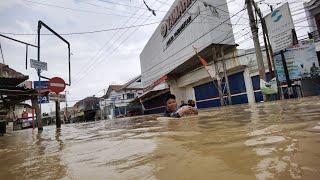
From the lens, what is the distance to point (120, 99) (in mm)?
48062

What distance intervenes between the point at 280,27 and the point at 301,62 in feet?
13.3

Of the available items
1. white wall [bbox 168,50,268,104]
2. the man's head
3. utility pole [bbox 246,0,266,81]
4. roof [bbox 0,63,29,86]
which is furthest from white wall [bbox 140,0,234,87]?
roof [bbox 0,63,29,86]

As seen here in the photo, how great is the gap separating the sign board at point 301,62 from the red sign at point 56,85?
543 inches

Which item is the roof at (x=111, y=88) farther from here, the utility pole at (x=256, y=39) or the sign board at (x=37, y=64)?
the sign board at (x=37, y=64)

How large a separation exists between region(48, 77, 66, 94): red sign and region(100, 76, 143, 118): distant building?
31.3m

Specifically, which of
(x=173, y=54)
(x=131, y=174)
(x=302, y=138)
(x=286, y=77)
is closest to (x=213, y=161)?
(x=131, y=174)

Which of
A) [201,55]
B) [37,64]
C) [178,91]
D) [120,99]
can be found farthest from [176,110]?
[120,99]

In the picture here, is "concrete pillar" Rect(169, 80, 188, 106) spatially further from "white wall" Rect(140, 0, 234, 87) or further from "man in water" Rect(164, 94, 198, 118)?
"man in water" Rect(164, 94, 198, 118)

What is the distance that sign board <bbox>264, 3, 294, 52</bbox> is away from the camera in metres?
14.7

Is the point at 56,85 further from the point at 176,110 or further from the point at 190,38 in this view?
the point at 190,38

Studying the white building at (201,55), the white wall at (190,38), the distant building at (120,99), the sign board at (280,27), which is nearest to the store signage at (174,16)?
the white building at (201,55)

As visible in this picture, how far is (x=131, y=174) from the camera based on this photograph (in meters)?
2.13

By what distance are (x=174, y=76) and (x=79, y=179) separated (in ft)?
93.0

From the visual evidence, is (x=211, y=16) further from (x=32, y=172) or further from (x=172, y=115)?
(x=32, y=172)
